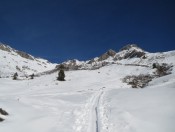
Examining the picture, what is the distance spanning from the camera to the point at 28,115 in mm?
17250

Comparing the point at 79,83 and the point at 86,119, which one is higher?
the point at 79,83

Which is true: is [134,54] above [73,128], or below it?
above

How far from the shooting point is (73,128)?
14.6m

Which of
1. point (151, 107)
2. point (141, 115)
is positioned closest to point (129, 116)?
point (141, 115)

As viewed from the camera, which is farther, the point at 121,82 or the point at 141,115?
the point at 121,82

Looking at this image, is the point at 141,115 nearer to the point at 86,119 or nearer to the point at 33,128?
the point at 86,119

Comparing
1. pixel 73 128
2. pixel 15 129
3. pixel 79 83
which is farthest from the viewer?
pixel 79 83

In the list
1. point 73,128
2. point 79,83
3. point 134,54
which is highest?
point 134,54

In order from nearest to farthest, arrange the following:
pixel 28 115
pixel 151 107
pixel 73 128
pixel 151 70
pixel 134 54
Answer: pixel 73 128, pixel 28 115, pixel 151 107, pixel 151 70, pixel 134 54

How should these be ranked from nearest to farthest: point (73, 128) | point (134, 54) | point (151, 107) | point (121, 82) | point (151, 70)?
point (73, 128)
point (151, 107)
point (121, 82)
point (151, 70)
point (134, 54)

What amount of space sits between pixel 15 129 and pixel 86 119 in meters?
4.99

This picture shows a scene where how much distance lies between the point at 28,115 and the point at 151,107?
9249 millimetres

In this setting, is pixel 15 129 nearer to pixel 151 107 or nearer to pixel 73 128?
pixel 73 128

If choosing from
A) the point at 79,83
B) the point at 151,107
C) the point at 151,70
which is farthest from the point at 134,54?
the point at 151,107
